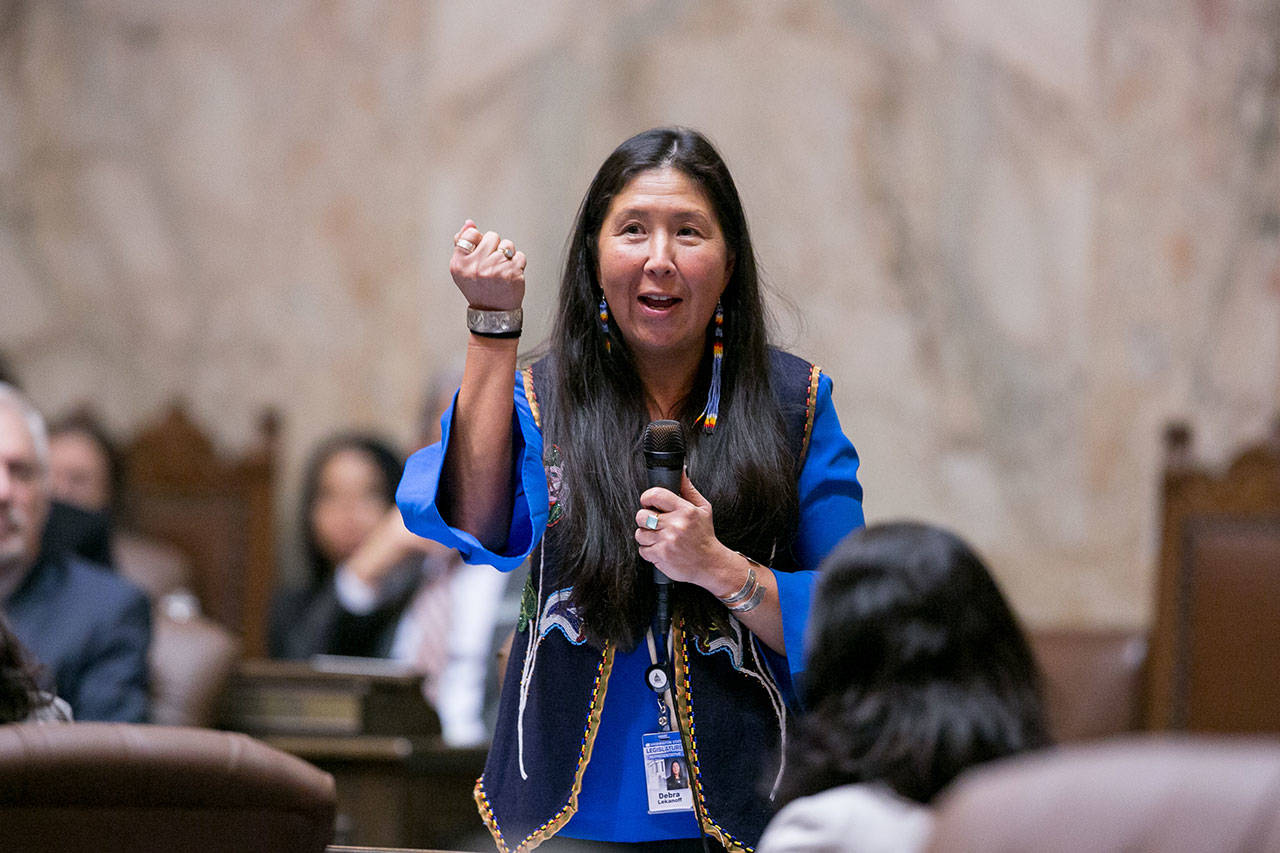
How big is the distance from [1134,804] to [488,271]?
1.33 meters

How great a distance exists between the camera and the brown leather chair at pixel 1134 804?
3.89 ft

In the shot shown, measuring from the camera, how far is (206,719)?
193 inches

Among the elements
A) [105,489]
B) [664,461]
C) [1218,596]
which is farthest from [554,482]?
[105,489]

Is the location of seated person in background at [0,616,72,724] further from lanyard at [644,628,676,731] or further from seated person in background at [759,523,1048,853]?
seated person in background at [759,523,1048,853]

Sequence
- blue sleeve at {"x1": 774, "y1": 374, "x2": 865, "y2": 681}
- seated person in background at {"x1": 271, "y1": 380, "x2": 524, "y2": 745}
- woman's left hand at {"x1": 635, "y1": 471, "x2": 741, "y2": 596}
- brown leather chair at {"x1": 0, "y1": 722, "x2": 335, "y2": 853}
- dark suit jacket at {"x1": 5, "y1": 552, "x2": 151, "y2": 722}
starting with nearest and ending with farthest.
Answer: brown leather chair at {"x1": 0, "y1": 722, "x2": 335, "y2": 853}, woman's left hand at {"x1": 635, "y1": 471, "x2": 741, "y2": 596}, blue sleeve at {"x1": 774, "y1": 374, "x2": 865, "y2": 681}, dark suit jacket at {"x1": 5, "y1": 552, "x2": 151, "y2": 722}, seated person in background at {"x1": 271, "y1": 380, "x2": 524, "y2": 745}

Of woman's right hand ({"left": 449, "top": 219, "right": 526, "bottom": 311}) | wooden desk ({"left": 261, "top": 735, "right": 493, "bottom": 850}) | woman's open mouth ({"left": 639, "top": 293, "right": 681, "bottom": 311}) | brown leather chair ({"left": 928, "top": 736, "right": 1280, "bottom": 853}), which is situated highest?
woman's right hand ({"left": 449, "top": 219, "right": 526, "bottom": 311})

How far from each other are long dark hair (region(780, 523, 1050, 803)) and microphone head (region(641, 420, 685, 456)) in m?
0.37

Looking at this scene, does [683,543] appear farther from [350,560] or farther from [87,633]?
[350,560]

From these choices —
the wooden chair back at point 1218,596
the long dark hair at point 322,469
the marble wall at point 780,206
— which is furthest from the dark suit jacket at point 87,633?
the wooden chair back at point 1218,596

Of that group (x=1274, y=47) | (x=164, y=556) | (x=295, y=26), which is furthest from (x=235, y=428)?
(x=1274, y=47)

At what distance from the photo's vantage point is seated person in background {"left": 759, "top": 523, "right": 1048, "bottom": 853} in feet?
5.99

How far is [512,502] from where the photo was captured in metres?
2.35

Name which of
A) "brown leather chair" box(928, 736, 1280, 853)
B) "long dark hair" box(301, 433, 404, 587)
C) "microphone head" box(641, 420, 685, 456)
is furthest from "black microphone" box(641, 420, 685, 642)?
"long dark hair" box(301, 433, 404, 587)

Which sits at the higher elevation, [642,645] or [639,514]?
[639,514]
